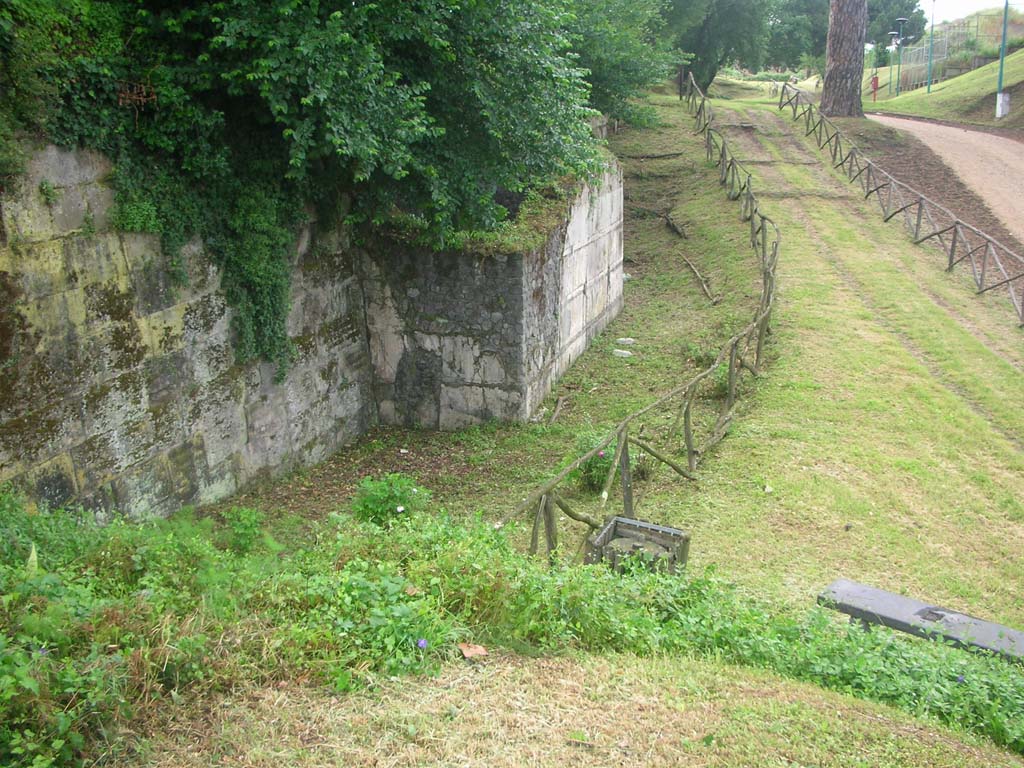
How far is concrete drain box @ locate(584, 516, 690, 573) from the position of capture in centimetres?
669

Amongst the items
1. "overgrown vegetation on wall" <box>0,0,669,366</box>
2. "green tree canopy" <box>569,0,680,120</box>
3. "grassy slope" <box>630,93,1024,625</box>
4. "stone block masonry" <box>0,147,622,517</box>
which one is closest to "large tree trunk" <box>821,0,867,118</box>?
"green tree canopy" <box>569,0,680,120</box>

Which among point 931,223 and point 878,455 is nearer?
point 878,455

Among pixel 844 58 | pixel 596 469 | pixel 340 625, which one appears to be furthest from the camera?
pixel 844 58

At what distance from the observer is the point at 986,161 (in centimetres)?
2459

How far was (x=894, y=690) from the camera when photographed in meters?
5.20

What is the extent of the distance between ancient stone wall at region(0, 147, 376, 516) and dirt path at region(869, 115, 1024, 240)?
17391 mm

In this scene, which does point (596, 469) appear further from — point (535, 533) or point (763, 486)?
point (535, 533)

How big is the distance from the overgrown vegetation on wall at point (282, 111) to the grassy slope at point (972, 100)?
25.0 m

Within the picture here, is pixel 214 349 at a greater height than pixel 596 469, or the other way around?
pixel 214 349

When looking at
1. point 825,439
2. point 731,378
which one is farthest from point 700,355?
point 825,439

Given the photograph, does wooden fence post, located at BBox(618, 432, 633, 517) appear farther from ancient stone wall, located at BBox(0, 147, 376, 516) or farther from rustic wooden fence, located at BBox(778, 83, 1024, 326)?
rustic wooden fence, located at BBox(778, 83, 1024, 326)

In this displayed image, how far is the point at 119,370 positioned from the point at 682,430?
6.66 m

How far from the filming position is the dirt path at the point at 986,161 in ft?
68.4

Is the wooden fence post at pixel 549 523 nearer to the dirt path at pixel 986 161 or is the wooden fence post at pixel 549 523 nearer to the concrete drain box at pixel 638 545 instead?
the concrete drain box at pixel 638 545
